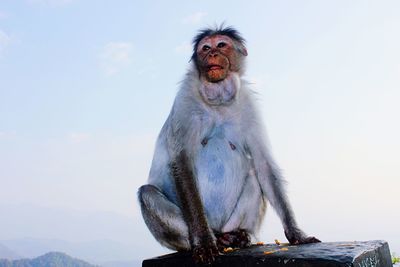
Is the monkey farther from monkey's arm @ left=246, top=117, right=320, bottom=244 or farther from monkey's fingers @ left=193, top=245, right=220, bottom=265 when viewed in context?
monkey's fingers @ left=193, top=245, right=220, bottom=265

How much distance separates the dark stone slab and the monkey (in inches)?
25.9

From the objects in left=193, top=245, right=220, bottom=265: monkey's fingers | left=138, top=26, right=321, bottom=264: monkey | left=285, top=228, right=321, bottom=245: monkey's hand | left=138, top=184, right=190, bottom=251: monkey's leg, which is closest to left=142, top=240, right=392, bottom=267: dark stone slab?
left=193, top=245, right=220, bottom=265: monkey's fingers

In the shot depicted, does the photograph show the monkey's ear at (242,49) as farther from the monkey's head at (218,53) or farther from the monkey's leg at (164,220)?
the monkey's leg at (164,220)

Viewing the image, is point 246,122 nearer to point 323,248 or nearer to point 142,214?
point 142,214

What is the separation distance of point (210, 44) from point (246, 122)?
904 millimetres

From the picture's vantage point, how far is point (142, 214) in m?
4.69

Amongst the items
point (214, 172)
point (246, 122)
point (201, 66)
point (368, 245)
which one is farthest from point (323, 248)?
point (201, 66)

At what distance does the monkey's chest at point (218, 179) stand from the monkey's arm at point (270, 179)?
0.96ft

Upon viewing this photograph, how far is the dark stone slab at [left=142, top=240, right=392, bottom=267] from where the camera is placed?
3.00 metres

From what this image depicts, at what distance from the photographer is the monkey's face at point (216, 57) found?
4809mm

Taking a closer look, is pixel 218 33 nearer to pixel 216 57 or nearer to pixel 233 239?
pixel 216 57

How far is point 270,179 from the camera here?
491 centimetres

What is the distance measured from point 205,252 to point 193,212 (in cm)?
59

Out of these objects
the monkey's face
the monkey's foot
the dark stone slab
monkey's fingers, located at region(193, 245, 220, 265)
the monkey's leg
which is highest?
the monkey's face
